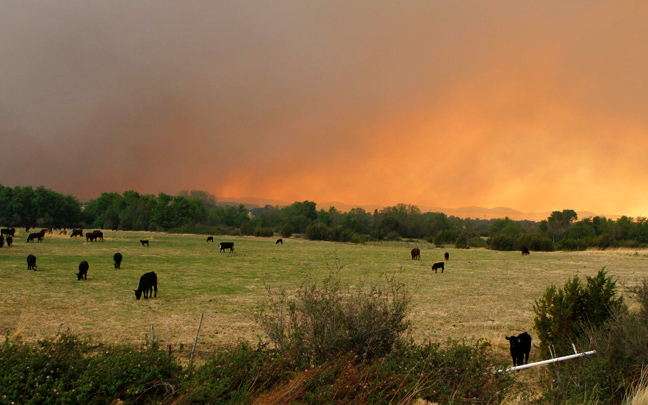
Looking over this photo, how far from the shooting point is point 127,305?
1501 cm

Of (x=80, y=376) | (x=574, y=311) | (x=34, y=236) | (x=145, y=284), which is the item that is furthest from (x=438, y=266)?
(x=34, y=236)

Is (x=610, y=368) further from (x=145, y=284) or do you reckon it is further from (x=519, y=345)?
(x=145, y=284)

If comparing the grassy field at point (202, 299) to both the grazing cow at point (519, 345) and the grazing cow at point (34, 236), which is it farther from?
the grazing cow at point (34, 236)

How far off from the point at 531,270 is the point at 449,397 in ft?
94.8

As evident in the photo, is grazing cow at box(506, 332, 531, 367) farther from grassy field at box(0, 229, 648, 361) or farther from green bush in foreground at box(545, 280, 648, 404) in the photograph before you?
grassy field at box(0, 229, 648, 361)

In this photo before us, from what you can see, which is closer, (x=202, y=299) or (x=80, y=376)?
(x=80, y=376)

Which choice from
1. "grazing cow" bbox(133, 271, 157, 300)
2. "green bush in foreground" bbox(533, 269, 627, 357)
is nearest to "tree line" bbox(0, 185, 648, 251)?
"grazing cow" bbox(133, 271, 157, 300)

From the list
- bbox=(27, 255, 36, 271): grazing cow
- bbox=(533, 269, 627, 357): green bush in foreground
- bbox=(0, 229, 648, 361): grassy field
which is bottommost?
bbox=(0, 229, 648, 361): grassy field

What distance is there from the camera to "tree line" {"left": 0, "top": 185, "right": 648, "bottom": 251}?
90.4 meters

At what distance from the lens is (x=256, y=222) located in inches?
5704

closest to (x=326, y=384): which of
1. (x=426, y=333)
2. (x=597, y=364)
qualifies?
(x=597, y=364)

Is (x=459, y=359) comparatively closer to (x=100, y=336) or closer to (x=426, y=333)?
(x=426, y=333)

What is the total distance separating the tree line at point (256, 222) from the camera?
9044 cm

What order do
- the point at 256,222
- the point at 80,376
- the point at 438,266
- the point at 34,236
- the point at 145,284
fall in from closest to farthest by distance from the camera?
1. the point at 80,376
2. the point at 145,284
3. the point at 438,266
4. the point at 34,236
5. the point at 256,222
